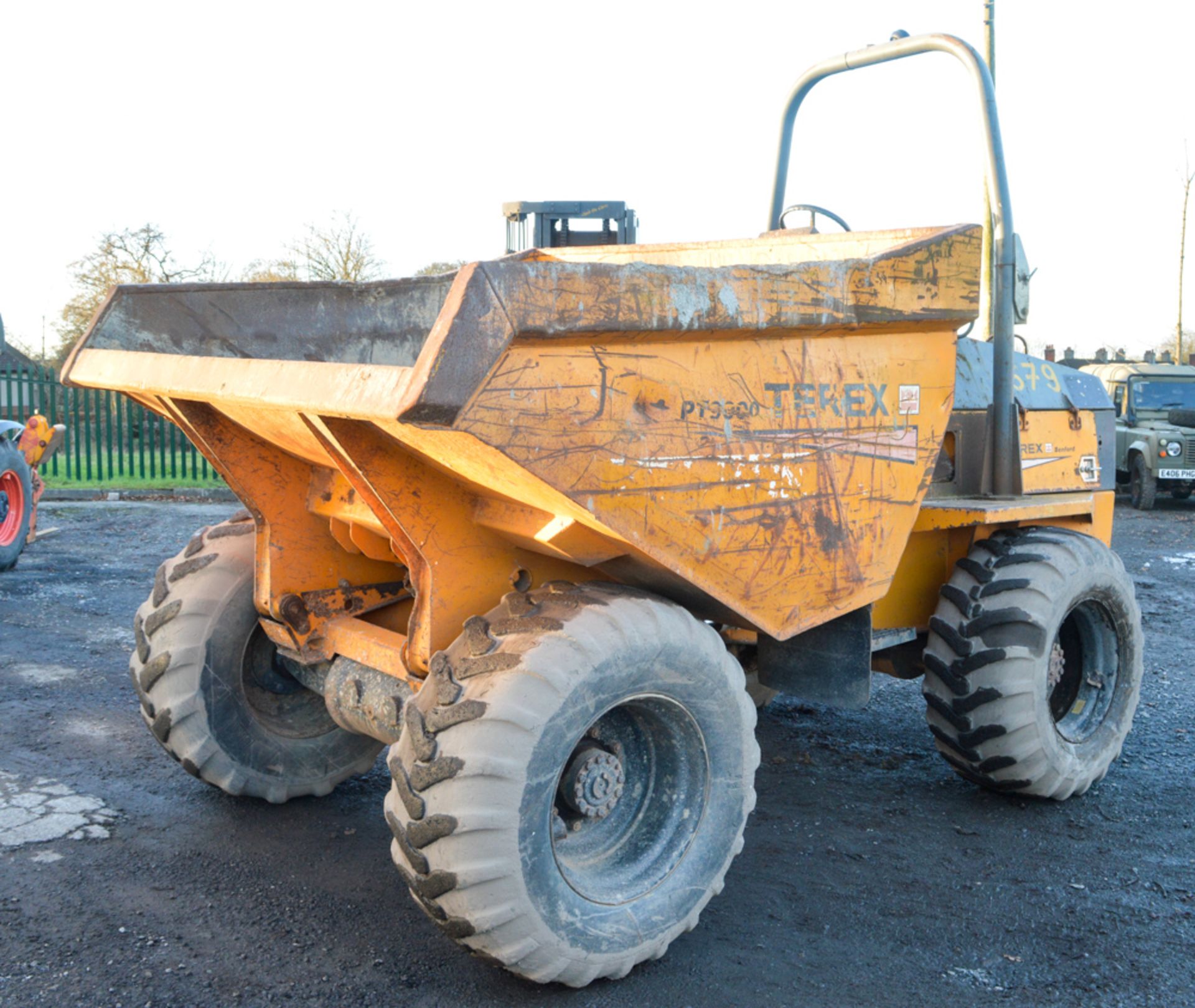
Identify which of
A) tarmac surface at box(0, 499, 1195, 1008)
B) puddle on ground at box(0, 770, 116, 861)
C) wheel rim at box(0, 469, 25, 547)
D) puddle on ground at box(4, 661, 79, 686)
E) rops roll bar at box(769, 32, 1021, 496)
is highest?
rops roll bar at box(769, 32, 1021, 496)

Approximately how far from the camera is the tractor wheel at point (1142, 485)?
48.8ft

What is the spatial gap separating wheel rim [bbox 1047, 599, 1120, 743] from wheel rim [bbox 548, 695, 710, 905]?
201 centimetres

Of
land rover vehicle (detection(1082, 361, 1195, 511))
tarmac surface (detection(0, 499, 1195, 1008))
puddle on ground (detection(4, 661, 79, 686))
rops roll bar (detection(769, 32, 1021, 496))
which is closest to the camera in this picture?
tarmac surface (detection(0, 499, 1195, 1008))

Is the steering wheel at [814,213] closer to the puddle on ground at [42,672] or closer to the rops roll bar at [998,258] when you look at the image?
the rops roll bar at [998,258]

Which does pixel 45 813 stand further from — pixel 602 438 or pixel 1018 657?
pixel 1018 657

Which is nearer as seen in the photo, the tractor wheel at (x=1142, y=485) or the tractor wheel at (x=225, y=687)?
the tractor wheel at (x=225, y=687)

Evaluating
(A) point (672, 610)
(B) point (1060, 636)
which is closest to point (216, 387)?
(A) point (672, 610)

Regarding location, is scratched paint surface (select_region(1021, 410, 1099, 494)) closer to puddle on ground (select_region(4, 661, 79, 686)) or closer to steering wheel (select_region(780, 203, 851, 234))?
steering wheel (select_region(780, 203, 851, 234))

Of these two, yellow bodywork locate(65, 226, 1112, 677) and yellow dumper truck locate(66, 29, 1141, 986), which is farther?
yellow dumper truck locate(66, 29, 1141, 986)

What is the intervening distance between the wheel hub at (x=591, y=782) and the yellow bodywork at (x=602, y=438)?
1.58 feet

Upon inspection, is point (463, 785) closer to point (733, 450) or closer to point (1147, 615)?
point (733, 450)

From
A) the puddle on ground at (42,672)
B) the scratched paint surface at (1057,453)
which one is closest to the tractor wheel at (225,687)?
the puddle on ground at (42,672)

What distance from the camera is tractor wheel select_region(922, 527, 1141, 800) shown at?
391cm

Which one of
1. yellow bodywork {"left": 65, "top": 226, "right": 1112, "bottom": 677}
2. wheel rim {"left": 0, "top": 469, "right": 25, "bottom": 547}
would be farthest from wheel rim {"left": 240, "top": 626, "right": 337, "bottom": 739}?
wheel rim {"left": 0, "top": 469, "right": 25, "bottom": 547}
